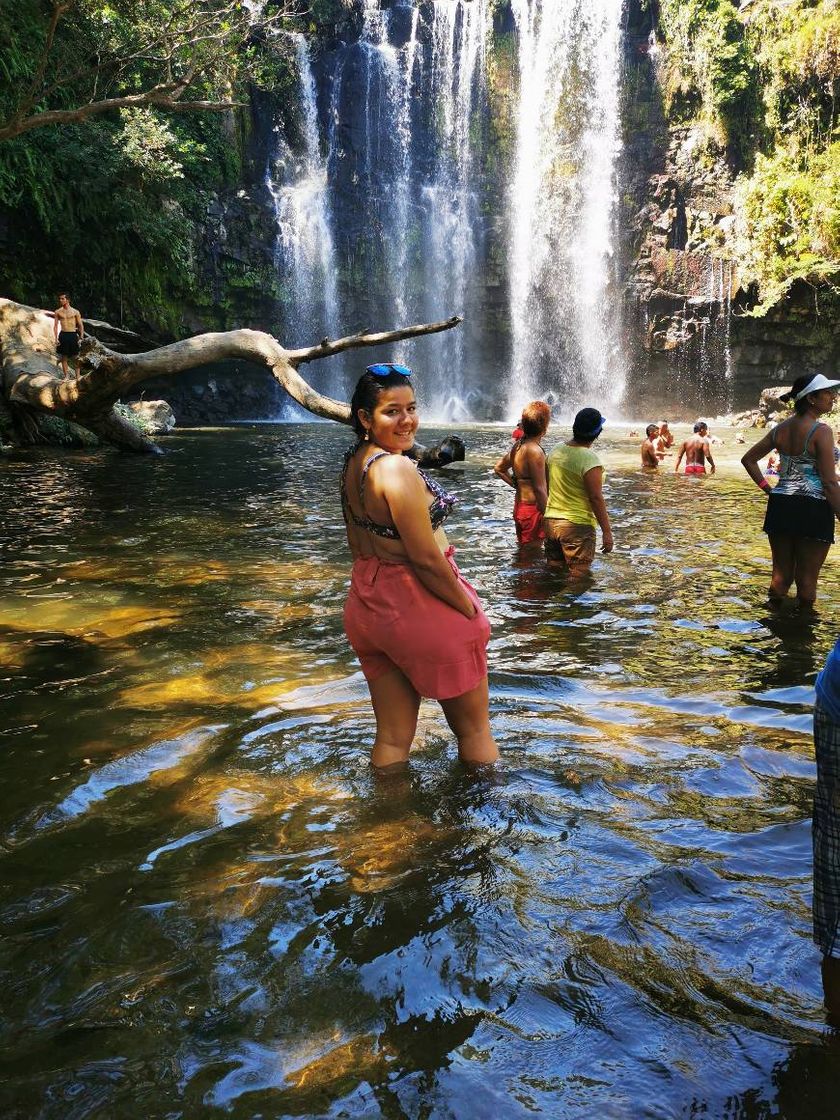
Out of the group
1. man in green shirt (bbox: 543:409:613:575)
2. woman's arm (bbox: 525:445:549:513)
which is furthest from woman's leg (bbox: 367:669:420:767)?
woman's arm (bbox: 525:445:549:513)

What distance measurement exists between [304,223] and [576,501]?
108 feet

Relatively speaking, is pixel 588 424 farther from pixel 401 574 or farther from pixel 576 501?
pixel 401 574

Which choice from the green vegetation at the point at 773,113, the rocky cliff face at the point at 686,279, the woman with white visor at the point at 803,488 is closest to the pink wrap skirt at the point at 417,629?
the woman with white visor at the point at 803,488

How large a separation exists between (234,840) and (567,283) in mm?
37739

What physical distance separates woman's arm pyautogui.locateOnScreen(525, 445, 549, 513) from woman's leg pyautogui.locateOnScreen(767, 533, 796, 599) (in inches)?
76.0

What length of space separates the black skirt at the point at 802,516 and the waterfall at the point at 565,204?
3238 centimetres

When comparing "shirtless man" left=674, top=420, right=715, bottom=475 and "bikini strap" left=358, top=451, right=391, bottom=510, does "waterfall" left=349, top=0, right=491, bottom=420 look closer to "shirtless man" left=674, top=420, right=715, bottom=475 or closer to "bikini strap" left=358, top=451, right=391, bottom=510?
"shirtless man" left=674, top=420, right=715, bottom=475

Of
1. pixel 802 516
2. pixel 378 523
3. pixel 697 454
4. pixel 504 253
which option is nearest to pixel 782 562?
pixel 802 516

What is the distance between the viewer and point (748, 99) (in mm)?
32906

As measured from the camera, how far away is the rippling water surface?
84.7 inches

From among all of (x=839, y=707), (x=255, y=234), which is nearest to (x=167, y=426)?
(x=255, y=234)

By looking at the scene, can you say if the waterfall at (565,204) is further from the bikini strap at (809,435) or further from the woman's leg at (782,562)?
the bikini strap at (809,435)

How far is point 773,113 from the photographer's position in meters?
31.4

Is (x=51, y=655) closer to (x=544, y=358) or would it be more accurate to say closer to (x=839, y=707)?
(x=839, y=707)
